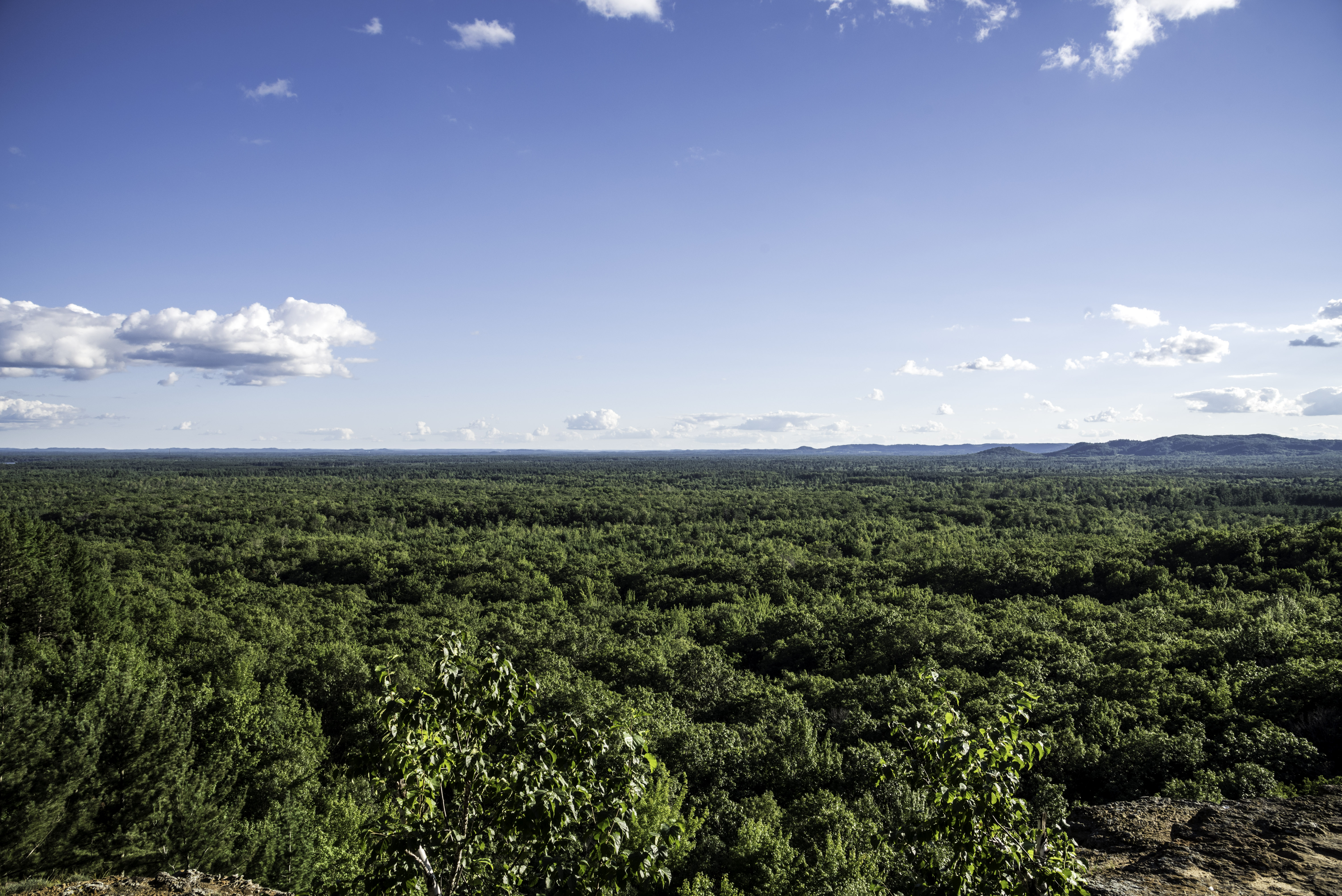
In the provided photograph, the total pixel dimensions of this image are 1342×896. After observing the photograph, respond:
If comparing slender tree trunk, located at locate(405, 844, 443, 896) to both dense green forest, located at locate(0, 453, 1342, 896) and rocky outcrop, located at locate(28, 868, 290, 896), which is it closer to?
dense green forest, located at locate(0, 453, 1342, 896)

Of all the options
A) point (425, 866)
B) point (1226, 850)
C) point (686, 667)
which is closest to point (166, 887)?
point (425, 866)

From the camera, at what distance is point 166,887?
12312 mm

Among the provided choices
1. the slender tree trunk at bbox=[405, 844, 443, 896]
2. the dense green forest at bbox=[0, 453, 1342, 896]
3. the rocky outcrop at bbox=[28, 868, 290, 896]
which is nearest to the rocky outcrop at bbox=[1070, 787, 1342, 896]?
the dense green forest at bbox=[0, 453, 1342, 896]

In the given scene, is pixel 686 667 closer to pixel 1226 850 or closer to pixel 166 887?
pixel 1226 850

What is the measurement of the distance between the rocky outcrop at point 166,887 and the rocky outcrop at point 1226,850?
17232 millimetres

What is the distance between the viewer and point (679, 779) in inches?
1074

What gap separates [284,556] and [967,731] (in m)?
86.2

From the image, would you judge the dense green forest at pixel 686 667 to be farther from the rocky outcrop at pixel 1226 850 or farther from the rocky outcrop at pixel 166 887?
the rocky outcrop at pixel 1226 850

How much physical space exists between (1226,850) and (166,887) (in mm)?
21855

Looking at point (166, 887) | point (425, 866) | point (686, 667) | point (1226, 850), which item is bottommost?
point (686, 667)

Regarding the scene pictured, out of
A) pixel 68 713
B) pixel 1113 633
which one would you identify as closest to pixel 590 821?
pixel 68 713

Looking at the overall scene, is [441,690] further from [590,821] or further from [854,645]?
[854,645]

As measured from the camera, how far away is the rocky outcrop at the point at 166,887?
11625mm

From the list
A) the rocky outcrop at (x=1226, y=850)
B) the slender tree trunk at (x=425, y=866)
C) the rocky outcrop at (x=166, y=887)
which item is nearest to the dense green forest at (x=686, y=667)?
the slender tree trunk at (x=425, y=866)
